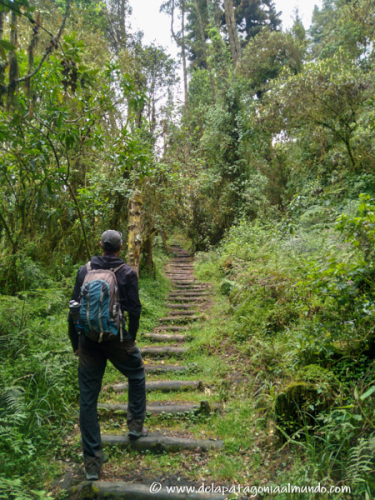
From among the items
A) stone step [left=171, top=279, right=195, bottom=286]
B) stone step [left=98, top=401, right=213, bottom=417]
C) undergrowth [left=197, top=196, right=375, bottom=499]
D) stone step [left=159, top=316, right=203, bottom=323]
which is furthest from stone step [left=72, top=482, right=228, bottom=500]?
stone step [left=171, top=279, right=195, bottom=286]

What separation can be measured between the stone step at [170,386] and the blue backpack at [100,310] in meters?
1.98

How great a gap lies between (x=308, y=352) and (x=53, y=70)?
15.3 ft

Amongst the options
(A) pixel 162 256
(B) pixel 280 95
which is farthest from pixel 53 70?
(A) pixel 162 256

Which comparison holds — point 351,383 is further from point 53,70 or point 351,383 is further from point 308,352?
point 53,70

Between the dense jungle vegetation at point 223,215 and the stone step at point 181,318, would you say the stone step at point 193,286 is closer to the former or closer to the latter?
the dense jungle vegetation at point 223,215

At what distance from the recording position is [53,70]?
438 centimetres

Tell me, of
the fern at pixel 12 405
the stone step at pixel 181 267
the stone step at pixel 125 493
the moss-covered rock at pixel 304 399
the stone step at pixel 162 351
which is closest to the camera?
the stone step at pixel 125 493

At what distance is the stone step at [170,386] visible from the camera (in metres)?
4.80

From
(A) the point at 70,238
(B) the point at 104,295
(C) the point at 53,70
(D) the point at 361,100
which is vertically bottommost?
(B) the point at 104,295

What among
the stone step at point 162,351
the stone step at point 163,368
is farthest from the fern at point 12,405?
the stone step at point 162,351

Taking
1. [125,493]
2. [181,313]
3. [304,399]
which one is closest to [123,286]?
[125,493]

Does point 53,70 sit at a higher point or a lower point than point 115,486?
higher

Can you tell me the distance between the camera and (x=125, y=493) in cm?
284

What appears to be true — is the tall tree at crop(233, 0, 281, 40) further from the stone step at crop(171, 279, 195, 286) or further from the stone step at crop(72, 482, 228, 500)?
the stone step at crop(72, 482, 228, 500)
